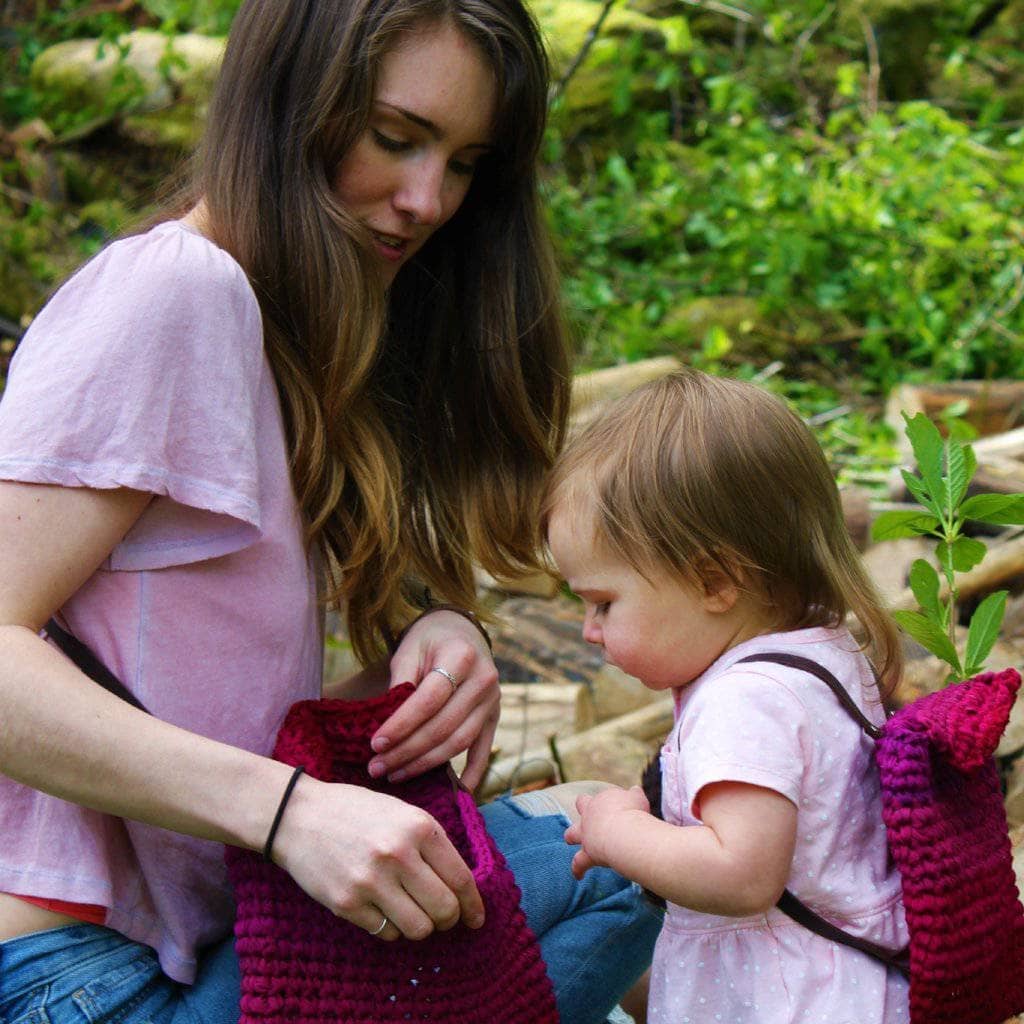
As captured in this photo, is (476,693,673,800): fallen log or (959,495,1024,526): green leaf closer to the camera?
(959,495,1024,526): green leaf

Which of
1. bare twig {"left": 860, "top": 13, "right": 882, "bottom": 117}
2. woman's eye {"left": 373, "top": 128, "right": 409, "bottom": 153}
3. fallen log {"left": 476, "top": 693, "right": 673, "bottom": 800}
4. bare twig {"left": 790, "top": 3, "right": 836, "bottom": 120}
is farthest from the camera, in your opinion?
bare twig {"left": 790, "top": 3, "right": 836, "bottom": 120}

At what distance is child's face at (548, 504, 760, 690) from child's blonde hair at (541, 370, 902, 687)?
19 millimetres

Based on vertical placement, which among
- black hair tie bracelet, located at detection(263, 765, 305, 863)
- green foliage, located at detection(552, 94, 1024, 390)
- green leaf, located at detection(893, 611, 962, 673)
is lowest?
green foliage, located at detection(552, 94, 1024, 390)

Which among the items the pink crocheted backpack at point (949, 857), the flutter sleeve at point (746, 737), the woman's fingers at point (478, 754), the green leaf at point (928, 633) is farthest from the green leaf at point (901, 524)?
the woman's fingers at point (478, 754)

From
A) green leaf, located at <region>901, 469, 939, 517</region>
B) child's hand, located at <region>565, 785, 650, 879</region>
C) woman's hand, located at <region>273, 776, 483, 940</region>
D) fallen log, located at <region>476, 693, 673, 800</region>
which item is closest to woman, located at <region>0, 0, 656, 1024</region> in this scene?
woman's hand, located at <region>273, 776, 483, 940</region>

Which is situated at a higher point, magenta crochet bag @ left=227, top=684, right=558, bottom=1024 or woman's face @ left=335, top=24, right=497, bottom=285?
woman's face @ left=335, top=24, right=497, bottom=285

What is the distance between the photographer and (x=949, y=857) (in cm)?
150

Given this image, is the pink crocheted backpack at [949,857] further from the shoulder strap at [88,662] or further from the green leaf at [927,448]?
the shoulder strap at [88,662]

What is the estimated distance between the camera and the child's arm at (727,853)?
4.66ft

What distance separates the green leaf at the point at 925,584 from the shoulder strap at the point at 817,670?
423mm

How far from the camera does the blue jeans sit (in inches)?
60.8

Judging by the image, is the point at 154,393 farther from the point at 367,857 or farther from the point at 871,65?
the point at 871,65

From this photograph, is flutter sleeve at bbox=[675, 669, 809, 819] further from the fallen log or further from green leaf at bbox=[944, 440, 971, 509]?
the fallen log

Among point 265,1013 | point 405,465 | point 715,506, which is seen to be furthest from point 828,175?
point 265,1013
